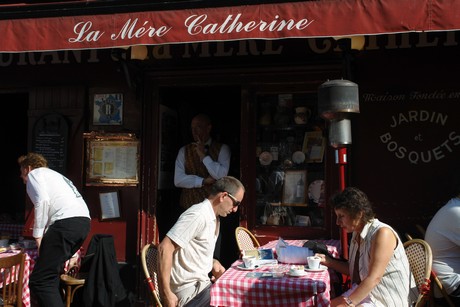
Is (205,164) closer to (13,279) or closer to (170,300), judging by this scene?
(13,279)

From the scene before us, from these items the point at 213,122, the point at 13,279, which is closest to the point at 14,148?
the point at 213,122

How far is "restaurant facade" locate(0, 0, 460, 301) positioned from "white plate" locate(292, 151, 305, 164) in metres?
0.01

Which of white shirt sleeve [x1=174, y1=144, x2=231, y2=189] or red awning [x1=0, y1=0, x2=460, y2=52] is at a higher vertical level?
red awning [x1=0, y1=0, x2=460, y2=52]

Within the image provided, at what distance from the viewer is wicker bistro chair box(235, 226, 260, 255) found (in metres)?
4.83

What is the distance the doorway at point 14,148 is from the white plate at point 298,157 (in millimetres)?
4512

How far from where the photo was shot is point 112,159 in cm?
582

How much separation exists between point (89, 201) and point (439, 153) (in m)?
3.69

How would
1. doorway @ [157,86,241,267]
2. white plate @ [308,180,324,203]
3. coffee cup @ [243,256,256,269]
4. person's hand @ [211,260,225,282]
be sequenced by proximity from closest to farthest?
coffee cup @ [243,256,256,269] < person's hand @ [211,260,225,282] < white plate @ [308,180,324,203] < doorway @ [157,86,241,267]

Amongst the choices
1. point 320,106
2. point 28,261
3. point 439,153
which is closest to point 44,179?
point 28,261

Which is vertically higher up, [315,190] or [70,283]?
[315,190]

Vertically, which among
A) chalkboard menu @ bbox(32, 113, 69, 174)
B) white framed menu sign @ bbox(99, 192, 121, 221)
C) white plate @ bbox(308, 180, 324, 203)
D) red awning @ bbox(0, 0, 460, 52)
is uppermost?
red awning @ bbox(0, 0, 460, 52)

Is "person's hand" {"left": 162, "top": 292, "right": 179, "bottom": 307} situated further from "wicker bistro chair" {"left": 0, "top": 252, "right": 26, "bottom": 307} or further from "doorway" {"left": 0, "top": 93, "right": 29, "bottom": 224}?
"doorway" {"left": 0, "top": 93, "right": 29, "bottom": 224}

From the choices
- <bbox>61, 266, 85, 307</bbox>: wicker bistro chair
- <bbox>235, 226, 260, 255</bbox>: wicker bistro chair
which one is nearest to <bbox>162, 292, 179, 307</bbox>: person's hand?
<bbox>235, 226, 260, 255</bbox>: wicker bistro chair

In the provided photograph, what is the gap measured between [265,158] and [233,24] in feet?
5.33
